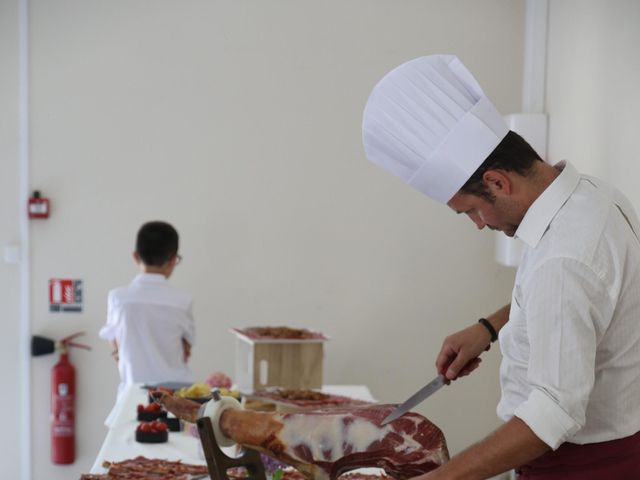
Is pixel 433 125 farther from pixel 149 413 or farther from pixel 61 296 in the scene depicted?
pixel 61 296

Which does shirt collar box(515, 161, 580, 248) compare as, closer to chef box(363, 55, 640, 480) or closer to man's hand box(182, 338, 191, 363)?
chef box(363, 55, 640, 480)

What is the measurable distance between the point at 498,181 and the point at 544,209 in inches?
3.7

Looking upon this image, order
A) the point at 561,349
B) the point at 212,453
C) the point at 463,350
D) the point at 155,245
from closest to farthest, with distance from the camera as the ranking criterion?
the point at 561,349 < the point at 212,453 < the point at 463,350 < the point at 155,245

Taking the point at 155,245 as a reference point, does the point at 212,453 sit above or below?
below

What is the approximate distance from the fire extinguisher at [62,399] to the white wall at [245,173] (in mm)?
65

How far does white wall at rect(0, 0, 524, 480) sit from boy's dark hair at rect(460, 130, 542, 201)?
3.25m

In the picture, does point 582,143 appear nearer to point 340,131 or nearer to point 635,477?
point 340,131

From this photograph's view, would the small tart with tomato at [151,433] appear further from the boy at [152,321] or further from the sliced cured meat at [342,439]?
the sliced cured meat at [342,439]

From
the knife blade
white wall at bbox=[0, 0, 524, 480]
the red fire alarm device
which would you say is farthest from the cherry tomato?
the red fire alarm device

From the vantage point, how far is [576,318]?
144 cm

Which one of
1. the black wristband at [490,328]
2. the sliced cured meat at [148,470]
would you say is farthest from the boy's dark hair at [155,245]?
the black wristband at [490,328]

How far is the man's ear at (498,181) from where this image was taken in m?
1.61

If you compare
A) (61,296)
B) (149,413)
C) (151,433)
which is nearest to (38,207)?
(61,296)

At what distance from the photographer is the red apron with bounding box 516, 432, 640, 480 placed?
1620 mm
